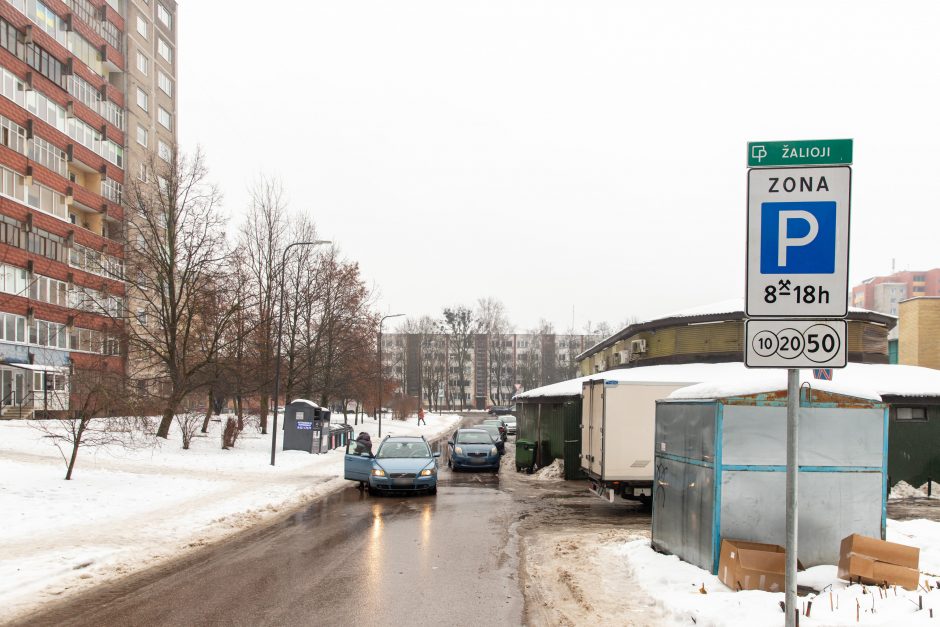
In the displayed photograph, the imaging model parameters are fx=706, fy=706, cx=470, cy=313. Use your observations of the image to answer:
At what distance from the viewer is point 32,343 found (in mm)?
41250

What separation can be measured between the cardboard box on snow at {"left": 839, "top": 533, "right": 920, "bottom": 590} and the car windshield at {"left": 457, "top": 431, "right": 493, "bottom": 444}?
18.5 m

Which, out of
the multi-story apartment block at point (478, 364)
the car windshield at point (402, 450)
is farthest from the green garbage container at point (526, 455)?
the multi-story apartment block at point (478, 364)

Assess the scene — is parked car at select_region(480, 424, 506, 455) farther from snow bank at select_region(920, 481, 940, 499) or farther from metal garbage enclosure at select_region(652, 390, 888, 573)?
metal garbage enclosure at select_region(652, 390, 888, 573)

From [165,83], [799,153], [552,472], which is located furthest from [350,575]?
[165,83]

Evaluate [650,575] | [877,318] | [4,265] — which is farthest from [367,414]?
[650,575]

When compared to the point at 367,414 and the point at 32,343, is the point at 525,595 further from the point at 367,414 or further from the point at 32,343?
the point at 367,414

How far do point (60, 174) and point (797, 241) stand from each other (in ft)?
165

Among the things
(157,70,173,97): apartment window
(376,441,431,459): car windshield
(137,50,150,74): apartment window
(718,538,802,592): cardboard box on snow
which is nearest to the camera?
(718,538,802,592): cardboard box on snow

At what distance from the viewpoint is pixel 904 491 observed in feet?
62.8

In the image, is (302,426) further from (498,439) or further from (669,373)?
(669,373)

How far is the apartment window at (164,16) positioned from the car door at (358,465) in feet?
186

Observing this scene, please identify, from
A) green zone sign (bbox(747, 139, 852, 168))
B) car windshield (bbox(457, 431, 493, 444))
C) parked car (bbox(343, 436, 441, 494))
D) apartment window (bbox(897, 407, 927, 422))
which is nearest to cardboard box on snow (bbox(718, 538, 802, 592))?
green zone sign (bbox(747, 139, 852, 168))

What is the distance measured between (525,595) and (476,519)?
602cm

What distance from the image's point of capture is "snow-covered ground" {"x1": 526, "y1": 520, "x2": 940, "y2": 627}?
6148 millimetres
